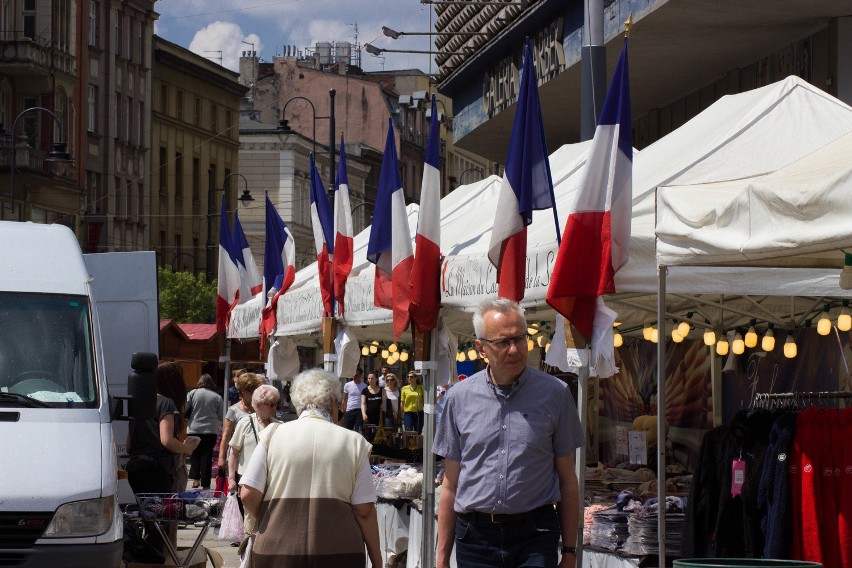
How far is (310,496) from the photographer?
765 centimetres

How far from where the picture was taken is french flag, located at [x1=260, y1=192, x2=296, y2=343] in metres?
19.6

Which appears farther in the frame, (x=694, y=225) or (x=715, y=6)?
(x=715, y=6)

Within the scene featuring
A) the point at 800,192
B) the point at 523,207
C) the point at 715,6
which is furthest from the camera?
the point at 715,6

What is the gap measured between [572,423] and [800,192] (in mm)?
1432

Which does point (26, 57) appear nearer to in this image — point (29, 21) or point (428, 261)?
point (29, 21)

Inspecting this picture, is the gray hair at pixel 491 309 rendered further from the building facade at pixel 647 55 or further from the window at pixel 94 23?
the window at pixel 94 23

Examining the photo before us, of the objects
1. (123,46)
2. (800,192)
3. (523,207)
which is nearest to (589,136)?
(523,207)

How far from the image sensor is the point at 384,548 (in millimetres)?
14203

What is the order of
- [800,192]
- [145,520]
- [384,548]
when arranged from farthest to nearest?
1. [384,548]
2. [145,520]
3. [800,192]

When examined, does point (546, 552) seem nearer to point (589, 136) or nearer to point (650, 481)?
point (650, 481)

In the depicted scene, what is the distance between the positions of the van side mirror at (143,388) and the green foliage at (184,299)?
54.4 metres

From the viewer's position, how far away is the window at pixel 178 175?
7522 centimetres

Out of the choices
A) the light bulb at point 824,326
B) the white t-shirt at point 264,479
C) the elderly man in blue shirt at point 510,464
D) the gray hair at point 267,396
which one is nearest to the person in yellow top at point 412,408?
the light bulb at point 824,326

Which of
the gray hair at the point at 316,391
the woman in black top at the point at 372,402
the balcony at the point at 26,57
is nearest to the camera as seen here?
the gray hair at the point at 316,391
